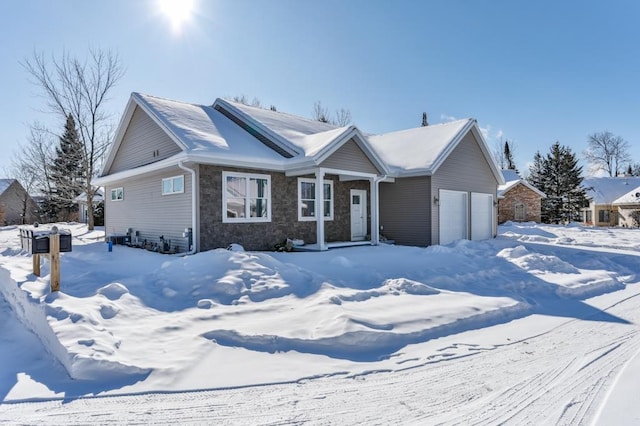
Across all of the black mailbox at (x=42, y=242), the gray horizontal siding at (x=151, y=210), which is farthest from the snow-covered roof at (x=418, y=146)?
the black mailbox at (x=42, y=242)

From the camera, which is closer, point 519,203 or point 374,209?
point 374,209

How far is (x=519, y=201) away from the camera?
30.5 meters

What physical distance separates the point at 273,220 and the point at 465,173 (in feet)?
29.4

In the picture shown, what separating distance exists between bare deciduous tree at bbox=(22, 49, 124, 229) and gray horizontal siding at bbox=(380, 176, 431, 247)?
685 inches

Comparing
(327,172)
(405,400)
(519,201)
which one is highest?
(327,172)

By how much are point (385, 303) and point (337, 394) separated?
3039 millimetres

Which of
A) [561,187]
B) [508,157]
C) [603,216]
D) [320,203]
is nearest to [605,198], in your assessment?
[603,216]

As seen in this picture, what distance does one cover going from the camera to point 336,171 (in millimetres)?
12258

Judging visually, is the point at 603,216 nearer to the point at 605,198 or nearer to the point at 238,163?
the point at 605,198

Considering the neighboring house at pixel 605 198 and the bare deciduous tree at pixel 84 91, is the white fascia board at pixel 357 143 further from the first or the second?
the neighboring house at pixel 605 198

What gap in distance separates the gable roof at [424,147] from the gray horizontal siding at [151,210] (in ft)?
24.8

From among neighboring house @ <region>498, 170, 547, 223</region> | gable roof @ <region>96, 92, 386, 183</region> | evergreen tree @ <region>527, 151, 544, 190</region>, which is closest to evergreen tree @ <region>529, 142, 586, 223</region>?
evergreen tree @ <region>527, 151, 544, 190</region>

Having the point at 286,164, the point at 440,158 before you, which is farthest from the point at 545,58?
the point at 286,164

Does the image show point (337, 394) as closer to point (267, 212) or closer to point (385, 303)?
point (385, 303)
